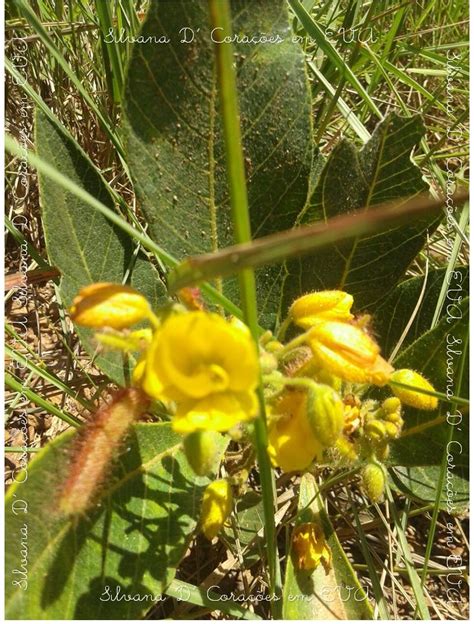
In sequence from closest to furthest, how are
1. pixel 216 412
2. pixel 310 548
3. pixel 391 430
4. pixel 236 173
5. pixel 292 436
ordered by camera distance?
pixel 236 173 → pixel 216 412 → pixel 292 436 → pixel 391 430 → pixel 310 548

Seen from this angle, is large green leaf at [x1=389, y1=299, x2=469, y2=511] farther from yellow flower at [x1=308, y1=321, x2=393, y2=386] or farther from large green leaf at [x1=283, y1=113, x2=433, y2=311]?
yellow flower at [x1=308, y1=321, x2=393, y2=386]

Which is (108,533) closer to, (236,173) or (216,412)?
(216,412)

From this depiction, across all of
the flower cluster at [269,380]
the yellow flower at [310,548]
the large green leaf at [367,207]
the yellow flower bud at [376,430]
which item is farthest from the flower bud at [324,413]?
the large green leaf at [367,207]

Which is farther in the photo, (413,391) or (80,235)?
(80,235)

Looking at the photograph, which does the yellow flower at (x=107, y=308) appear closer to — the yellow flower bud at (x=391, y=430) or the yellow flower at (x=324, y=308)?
the yellow flower at (x=324, y=308)

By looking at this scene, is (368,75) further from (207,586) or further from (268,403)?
(207,586)

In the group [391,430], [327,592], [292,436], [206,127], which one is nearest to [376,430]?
[391,430]
